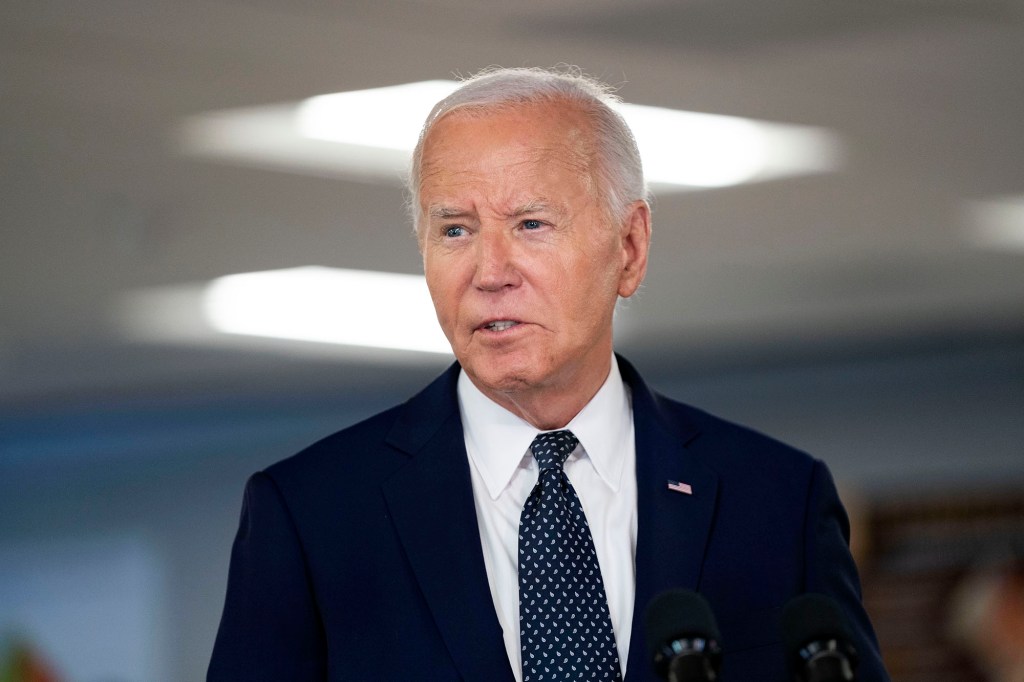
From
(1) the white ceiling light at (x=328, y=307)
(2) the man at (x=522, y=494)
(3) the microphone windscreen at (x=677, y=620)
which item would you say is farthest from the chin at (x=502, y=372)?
(1) the white ceiling light at (x=328, y=307)

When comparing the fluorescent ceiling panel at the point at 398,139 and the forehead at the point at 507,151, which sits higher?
the fluorescent ceiling panel at the point at 398,139

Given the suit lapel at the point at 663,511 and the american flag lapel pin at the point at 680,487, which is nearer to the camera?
the suit lapel at the point at 663,511

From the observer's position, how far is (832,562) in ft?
6.01

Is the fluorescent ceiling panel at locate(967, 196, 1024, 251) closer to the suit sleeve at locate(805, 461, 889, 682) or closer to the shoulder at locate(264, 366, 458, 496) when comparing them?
the suit sleeve at locate(805, 461, 889, 682)

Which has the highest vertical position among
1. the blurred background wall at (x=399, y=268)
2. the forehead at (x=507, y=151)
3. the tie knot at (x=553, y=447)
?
the blurred background wall at (x=399, y=268)

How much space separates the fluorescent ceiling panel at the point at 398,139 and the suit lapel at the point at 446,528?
2815mm

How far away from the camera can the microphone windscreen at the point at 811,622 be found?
120 cm

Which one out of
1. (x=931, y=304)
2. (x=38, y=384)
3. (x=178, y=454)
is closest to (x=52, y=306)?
(x=38, y=384)

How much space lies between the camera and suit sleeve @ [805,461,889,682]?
176 centimetres

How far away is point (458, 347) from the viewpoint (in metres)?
1.80

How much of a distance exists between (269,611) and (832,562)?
740 millimetres

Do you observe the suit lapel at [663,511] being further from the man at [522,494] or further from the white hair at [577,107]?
the white hair at [577,107]

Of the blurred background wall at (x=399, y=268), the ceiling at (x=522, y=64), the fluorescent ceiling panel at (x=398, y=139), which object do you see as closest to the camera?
the ceiling at (x=522, y=64)

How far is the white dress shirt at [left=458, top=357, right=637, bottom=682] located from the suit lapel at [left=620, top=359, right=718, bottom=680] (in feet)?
0.11
